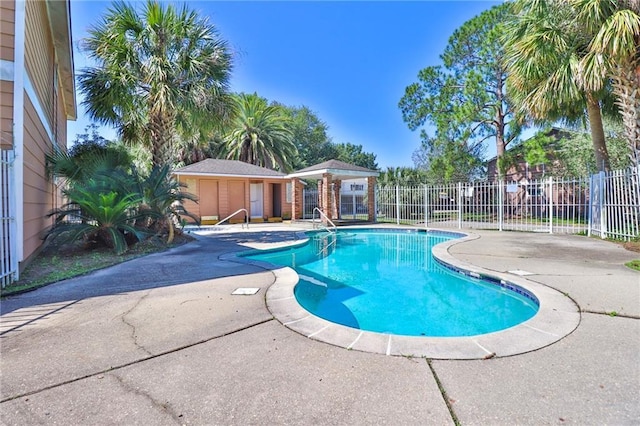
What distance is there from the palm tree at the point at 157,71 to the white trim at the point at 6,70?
145 inches

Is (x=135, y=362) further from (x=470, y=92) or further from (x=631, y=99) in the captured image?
(x=470, y=92)

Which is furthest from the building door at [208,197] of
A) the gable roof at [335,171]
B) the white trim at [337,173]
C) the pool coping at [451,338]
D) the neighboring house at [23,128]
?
the pool coping at [451,338]

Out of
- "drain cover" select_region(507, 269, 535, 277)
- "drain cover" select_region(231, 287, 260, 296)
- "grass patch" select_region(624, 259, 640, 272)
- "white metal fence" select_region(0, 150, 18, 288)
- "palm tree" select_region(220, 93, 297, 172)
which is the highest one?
"palm tree" select_region(220, 93, 297, 172)

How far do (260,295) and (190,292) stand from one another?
1.00 metres

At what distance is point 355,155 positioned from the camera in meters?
41.6

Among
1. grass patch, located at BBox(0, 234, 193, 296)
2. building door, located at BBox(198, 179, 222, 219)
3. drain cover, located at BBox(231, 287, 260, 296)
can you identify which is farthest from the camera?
building door, located at BBox(198, 179, 222, 219)

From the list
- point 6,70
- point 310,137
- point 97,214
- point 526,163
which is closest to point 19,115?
point 6,70

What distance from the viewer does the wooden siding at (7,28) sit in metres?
5.20

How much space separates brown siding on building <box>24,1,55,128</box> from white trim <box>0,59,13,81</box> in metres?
0.56

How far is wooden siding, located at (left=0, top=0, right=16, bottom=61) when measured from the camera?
5.20 m

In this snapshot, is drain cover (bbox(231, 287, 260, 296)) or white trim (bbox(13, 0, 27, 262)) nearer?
drain cover (bbox(231, 287, 260, 296))

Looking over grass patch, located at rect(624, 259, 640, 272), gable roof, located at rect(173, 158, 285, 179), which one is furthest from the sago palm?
grass patch, located at rect(624, 259, 640, 272)

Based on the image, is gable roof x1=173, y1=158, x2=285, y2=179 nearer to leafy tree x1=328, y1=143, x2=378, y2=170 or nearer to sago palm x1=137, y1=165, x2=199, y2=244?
sago palm x1=137, y1=165, x2=199, y2=244

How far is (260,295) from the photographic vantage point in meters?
4.11
